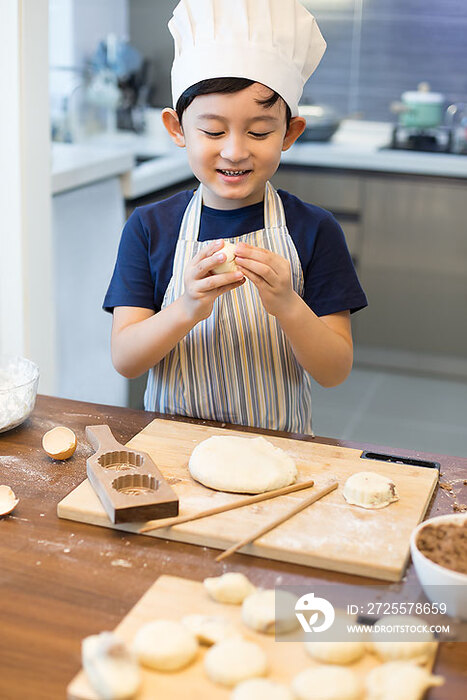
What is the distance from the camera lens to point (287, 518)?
3.11 ft

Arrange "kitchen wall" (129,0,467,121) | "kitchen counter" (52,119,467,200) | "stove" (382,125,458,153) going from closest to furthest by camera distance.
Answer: "kitchen counter" (52,119,467,200) → "stove" (382,125,458,153) → "kitchen wall" (129,0,467,121)

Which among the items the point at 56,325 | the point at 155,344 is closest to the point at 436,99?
the point at 56,325

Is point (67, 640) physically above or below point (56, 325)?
above

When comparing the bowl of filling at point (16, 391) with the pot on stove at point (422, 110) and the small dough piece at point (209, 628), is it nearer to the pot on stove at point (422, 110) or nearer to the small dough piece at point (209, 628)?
the small dough piece at point (209, 628)

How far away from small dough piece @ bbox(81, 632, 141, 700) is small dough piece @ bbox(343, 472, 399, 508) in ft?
1.24

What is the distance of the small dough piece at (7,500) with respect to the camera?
38.1 inches

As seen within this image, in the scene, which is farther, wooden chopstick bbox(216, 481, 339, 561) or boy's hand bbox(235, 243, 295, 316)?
boy's hand bbox(235, 243, 295, 316)

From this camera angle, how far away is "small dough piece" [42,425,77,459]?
1.10 meters

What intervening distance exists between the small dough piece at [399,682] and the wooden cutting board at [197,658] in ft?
0.08

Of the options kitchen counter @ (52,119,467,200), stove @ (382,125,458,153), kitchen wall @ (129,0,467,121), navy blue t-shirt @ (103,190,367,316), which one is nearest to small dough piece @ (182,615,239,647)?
navy blue t-shirt @ (103,190,367,316)

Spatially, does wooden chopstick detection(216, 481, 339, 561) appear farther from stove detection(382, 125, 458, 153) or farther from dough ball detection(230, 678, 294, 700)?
stove detection(382, 125, 458, 153)

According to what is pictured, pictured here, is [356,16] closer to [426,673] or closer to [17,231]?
[17,231]

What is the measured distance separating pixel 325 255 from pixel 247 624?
76cm

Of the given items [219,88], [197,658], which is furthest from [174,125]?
[197,658]
